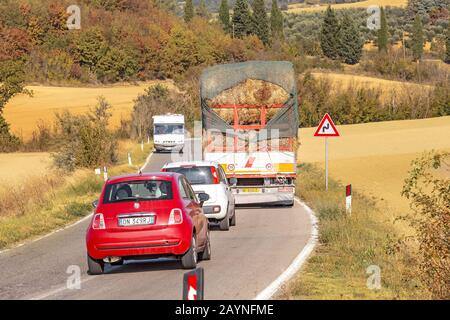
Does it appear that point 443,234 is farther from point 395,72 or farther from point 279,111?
point 395,72

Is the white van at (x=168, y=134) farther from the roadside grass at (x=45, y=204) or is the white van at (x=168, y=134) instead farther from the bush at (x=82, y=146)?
the roadside grass at (x=45, y=204)

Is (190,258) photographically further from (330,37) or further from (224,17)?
(224,17)

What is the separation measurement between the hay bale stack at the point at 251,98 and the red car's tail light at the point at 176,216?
14.0 meters

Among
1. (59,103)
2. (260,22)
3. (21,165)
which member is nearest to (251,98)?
(21,165)

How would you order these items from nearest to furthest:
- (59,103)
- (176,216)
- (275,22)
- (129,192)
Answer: (176,216) → (129,192) → (59,103) → (275,22)

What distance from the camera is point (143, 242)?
1391 cm

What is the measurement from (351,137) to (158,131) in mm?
23734

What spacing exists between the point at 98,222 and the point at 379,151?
53.2m

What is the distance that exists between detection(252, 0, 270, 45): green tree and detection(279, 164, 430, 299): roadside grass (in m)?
131

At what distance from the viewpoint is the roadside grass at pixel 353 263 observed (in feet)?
37.6

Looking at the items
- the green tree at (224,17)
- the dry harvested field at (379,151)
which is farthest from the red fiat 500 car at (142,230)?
the green tree at (224,17)

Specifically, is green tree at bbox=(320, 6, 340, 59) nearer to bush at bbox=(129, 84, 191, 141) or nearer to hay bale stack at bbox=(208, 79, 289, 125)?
bush at bbox=(129, 84, 191, 141)

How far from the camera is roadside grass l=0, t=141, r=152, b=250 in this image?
2134cm

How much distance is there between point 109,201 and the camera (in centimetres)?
1434
